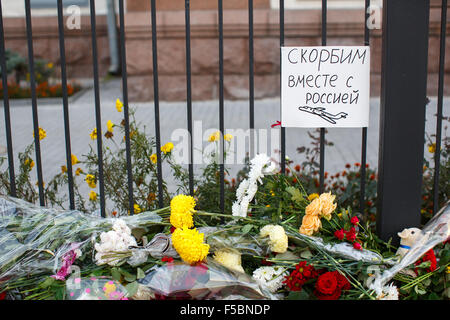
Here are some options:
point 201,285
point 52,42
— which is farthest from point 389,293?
point 52,42

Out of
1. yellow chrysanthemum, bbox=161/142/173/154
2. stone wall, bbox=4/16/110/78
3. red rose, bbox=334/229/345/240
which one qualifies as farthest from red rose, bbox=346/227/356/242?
stone wall, bbox=4/16/110/78

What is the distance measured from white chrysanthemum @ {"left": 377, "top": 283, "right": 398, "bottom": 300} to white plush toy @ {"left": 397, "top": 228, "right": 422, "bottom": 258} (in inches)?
9.9

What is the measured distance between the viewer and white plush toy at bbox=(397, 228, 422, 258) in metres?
2.32

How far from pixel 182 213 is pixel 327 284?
0.65 meters

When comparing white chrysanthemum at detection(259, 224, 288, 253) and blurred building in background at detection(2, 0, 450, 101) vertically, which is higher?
blurred building in background at detection(2, 0, 450, 101)

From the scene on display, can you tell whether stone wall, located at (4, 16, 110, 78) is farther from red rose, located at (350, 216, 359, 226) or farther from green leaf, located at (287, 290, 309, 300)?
green leaf, located at (287, 290, 309, 300)

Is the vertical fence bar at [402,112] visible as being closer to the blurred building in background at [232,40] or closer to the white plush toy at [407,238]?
→ the white plush toy at [407,238]

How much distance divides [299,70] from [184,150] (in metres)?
1.00

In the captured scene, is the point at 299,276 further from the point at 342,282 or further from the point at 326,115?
the point at 326,115

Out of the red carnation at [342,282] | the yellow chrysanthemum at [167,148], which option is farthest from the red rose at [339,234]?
the yellow chrysanthemum at [167,148]

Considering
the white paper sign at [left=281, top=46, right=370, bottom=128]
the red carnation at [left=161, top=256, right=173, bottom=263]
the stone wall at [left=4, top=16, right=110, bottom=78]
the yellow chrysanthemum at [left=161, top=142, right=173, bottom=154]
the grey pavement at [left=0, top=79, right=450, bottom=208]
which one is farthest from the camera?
the stone wall at [left=4, top=16, right=110, bottom=78]

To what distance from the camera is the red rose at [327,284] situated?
79.7 inches

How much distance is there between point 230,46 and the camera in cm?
894

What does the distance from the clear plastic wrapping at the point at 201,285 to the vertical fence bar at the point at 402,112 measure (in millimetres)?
800
